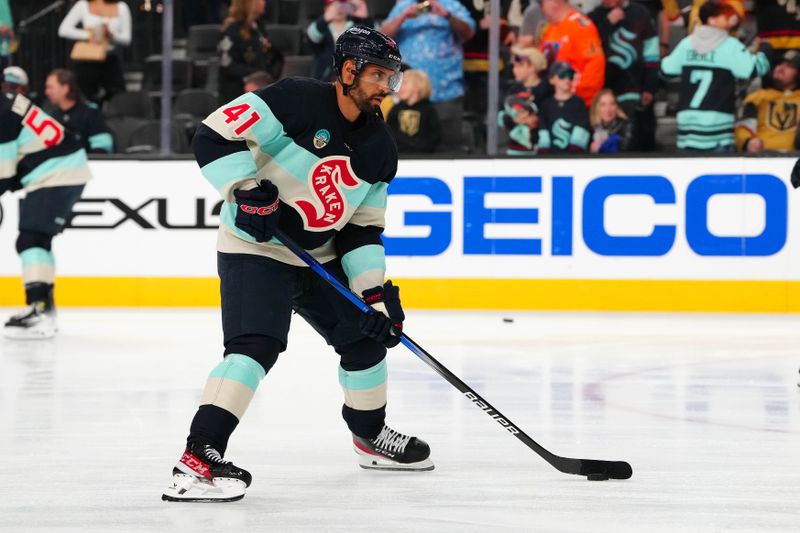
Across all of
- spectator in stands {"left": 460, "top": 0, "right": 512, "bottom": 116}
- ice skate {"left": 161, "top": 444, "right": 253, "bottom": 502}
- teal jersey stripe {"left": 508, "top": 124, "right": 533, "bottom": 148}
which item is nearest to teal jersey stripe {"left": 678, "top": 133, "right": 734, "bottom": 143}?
teal jersey stripe {"left": 508, "top": 124, "right": 533, "bottom": 148}

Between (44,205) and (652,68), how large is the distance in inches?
138

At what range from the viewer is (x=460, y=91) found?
26.0ft

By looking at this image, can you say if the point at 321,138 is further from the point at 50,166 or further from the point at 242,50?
the point at 242,50

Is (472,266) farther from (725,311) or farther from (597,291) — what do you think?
(725,311)

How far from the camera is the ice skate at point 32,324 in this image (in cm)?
640

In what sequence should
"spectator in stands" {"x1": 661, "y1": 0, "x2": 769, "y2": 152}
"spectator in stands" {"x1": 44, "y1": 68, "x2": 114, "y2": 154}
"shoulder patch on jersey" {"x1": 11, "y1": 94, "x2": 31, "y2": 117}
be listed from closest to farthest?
"shoulder patch on jersey" {"x1": 11, "y1": 94, "x2": 31, "y2": 117}
"spectator in stands" {"x1": 661, "y1": 0, "x2": 769, "y2": 152}
"spectator in stands" {"x1": 44, "y1": 68, "x2": 114, "y2": 154}

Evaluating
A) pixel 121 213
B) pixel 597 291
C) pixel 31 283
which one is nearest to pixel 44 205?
pixel 31 283

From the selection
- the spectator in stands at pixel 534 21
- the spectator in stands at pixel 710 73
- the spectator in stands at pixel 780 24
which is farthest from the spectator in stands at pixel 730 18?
the spectator in stands at pixel 534 21

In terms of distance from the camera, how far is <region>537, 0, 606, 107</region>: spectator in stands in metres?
7.60

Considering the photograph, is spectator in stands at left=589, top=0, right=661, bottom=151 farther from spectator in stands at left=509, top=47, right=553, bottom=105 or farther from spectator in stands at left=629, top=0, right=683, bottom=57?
spectator in stands at left=509, top=47, right=553, bottom=105

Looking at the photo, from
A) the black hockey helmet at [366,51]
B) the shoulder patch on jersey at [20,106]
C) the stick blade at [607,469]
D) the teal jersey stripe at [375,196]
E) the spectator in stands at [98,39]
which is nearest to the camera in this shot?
the black hockey helmet at [366,51]

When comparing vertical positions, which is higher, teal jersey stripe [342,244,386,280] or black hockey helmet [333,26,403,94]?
black hockey helmet [333,26,403,94]

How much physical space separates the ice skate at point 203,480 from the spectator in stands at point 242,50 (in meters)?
→ 5.57

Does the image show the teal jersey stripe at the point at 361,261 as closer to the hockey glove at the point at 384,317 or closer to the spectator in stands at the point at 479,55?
the hockey glove at the point at 384,317
